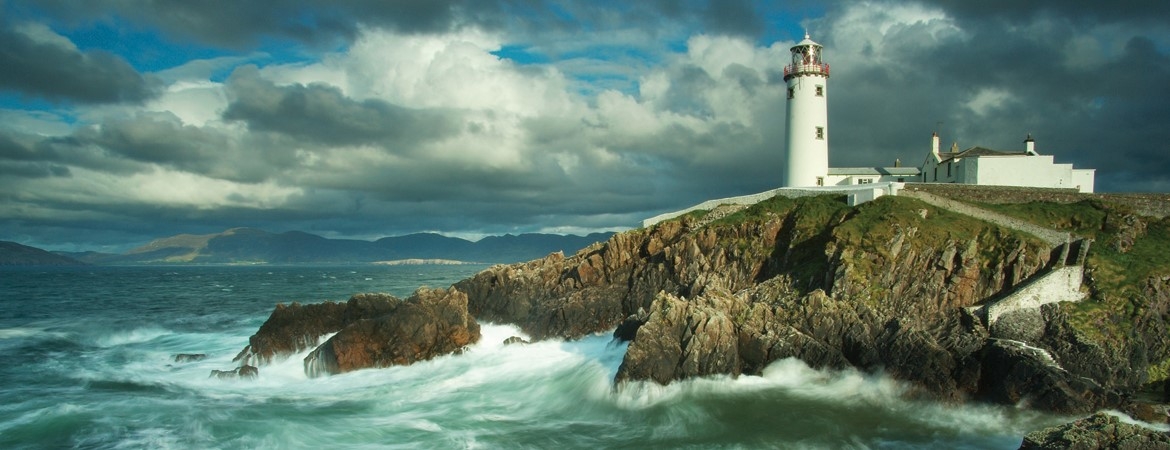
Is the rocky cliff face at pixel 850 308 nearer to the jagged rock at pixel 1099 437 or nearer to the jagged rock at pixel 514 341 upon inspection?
the jagged rock at pixel 514 341

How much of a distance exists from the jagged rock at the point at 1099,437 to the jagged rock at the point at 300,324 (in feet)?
102

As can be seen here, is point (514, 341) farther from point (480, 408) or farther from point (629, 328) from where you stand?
point (480, 408)

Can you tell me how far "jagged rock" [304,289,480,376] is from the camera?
104 ft

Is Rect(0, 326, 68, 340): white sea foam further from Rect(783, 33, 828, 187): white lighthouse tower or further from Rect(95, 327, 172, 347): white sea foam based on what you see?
Rect(783, 33, 828, 187): white lighthouse tower

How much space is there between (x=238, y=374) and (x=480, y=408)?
41.9ft

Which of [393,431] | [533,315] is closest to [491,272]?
[533,315]

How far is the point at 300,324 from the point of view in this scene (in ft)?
121

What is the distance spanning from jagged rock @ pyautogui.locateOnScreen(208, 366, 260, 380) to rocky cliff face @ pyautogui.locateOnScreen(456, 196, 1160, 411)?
1420 centimetres

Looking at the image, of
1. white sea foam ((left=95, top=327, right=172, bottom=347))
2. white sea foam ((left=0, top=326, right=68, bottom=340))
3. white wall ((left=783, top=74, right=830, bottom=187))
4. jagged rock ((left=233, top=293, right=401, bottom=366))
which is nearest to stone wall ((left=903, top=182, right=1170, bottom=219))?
white wall ((left=783, top=74, right=830, bottom=187))

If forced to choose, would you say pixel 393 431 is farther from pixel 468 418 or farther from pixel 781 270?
pixel 781 270

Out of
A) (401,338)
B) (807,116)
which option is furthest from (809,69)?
(401,338)

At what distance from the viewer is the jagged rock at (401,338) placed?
104 feet

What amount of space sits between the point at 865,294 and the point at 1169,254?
14958 millimetres

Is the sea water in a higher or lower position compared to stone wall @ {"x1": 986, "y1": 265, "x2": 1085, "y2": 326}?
lower
